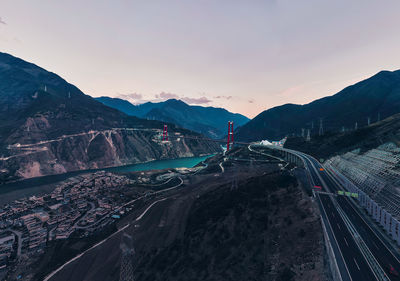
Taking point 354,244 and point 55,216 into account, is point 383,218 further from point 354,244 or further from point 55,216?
point 55,216

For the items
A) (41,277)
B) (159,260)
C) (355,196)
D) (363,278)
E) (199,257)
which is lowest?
(41,277)

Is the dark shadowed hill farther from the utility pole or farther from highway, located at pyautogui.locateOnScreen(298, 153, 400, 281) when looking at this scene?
the utility pole

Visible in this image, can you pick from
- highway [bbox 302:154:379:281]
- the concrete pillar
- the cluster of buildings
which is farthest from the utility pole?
the concrete pillar

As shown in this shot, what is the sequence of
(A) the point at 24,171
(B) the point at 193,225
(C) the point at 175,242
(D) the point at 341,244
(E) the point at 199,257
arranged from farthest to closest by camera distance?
(A) the point at 24,171
(B) the point at 193,225
(C) the point at 175,242
(E) the point at 199,257
(D) the point at 341,244

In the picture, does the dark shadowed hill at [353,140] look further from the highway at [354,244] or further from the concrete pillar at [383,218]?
the concrete pillar at [383,218]

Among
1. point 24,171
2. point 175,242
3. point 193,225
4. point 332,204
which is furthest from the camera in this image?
point 24,171

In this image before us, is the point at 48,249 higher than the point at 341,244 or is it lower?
lower

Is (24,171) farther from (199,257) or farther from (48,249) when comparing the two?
(199,257)

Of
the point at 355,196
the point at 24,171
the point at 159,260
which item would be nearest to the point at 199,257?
the point at 159,260
